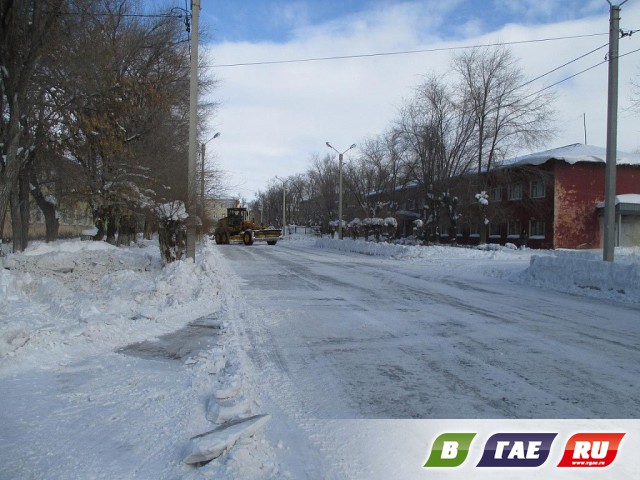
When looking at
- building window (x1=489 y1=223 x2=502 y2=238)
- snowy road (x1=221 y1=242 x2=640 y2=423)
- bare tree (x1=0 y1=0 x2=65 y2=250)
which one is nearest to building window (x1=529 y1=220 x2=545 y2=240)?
building window (x1=489 y1=223 x2=502 y2=238)

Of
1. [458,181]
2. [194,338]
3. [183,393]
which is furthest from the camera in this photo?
[458,181]

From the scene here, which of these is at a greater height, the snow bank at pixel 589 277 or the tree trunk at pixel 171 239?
the tree trunk at pixel 171 239

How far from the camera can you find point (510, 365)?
6191 mm

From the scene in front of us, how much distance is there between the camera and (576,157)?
36.7 meters

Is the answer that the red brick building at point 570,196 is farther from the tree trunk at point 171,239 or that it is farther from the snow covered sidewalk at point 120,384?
the snow covered sidewalk at point 120,384

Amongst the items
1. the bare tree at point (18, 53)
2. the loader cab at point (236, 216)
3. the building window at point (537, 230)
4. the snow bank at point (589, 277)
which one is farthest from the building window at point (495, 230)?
the bare tree at point (18, 53)

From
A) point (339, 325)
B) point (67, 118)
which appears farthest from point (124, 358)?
point (67, 118)

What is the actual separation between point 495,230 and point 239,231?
23416 millimetres

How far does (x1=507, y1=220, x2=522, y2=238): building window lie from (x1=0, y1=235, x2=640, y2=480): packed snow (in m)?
30.5

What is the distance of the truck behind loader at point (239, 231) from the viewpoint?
147 feet

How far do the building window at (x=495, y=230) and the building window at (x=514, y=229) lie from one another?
127cm

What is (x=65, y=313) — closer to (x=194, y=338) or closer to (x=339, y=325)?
(x=194, y=338)

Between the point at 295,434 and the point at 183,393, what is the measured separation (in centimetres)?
143

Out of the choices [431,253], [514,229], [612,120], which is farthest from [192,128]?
[514,229]
